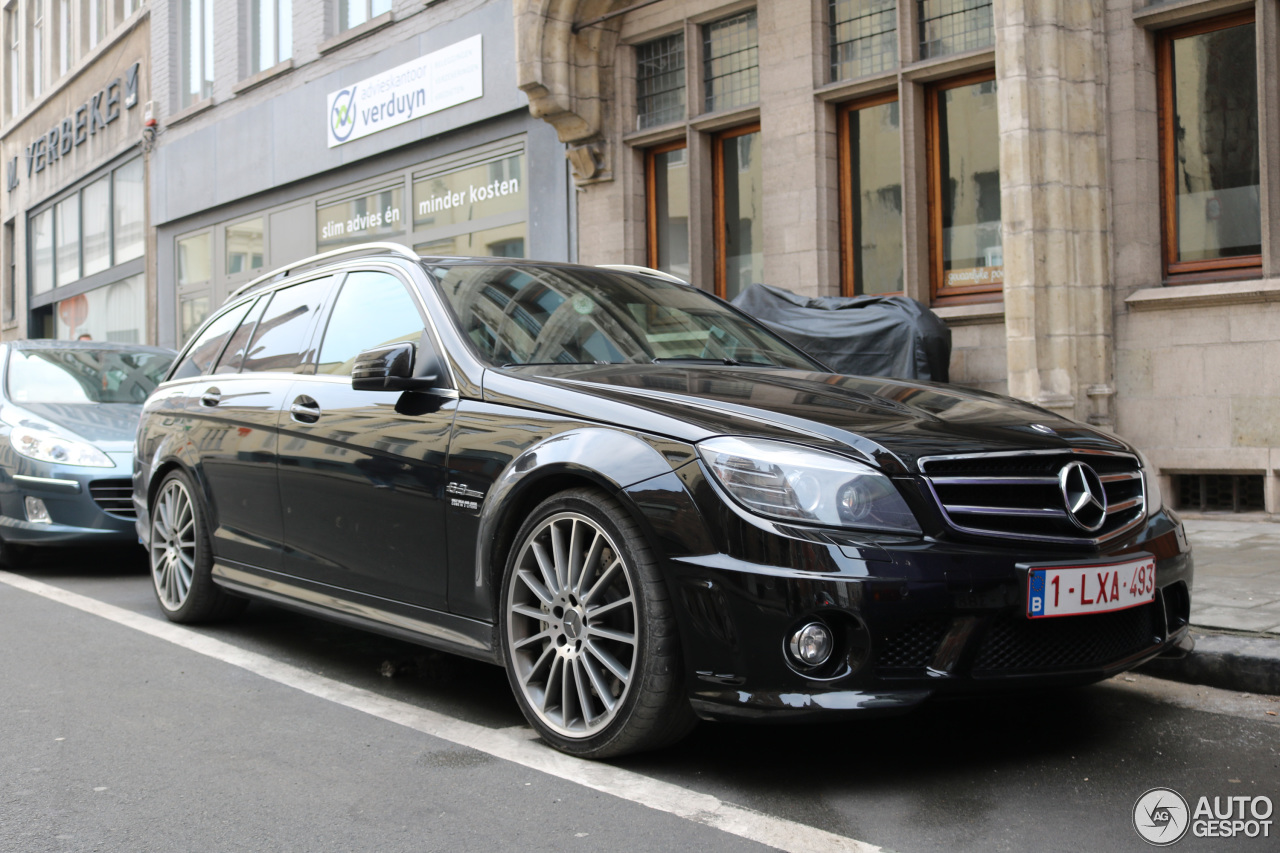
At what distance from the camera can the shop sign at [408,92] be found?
14930mm

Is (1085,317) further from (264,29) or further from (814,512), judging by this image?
(264,29)

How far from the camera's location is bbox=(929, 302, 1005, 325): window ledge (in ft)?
31.9

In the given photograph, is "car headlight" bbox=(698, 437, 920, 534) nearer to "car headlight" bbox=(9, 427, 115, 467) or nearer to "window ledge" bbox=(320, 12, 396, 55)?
"car headlight" bbox=(9, 427, 115, 467)

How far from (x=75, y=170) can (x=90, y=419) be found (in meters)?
21.5

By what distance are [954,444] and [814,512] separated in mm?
477

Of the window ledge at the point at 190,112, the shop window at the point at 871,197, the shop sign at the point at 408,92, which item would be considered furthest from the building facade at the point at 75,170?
the shop window at the point at 871,197

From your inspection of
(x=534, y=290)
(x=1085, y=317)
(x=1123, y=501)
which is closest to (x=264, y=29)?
(x=1085, y=317)

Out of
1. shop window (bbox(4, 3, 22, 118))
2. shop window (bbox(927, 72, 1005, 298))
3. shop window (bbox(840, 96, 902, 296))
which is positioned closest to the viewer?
shop window (bbox(927, 72, 1005, 298))

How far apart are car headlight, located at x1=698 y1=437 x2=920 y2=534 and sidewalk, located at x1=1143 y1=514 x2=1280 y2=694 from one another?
A: 1.99 metres

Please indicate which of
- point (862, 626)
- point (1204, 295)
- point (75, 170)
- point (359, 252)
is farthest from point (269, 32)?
point (862, 626)

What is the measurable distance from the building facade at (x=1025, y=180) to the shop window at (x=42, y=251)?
69.9ft

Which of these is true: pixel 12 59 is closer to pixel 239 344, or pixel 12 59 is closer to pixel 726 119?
pixel 726 119

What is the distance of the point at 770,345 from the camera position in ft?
16.6

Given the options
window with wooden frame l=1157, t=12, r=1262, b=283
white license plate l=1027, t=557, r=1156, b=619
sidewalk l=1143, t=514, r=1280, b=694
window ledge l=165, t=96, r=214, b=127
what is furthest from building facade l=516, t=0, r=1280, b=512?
window ledge l=165, t=96, r=214, b=127
